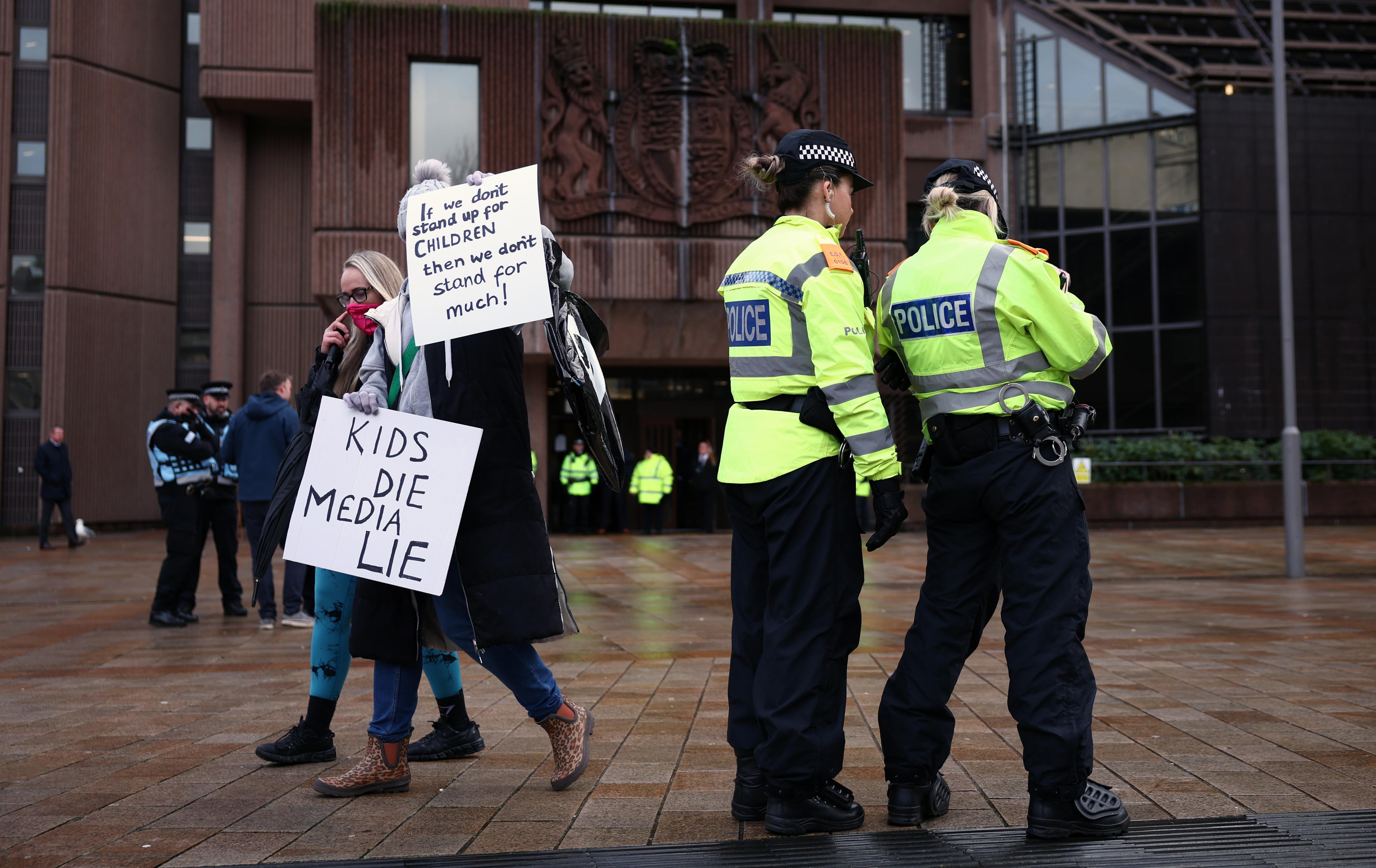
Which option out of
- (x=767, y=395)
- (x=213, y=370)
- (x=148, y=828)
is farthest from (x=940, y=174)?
(x=213, y=370)

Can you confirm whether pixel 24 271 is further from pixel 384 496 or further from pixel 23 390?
pixel 384 496

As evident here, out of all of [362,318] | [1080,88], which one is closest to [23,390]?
[362,318]

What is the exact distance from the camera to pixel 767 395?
11.1 feet

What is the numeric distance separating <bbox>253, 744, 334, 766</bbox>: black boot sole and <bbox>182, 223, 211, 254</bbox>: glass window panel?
72.6ft

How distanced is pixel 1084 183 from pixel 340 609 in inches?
957

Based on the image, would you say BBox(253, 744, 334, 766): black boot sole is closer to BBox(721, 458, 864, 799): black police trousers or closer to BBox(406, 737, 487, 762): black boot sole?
BBox(406, 737, 487, 762): black boot sole

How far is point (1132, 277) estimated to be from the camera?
2509cm

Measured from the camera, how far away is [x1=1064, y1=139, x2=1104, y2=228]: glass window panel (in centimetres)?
2544

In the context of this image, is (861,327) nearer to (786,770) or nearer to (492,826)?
(786,770)

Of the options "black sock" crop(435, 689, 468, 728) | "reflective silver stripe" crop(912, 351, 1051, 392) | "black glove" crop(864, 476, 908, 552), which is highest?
"reflective silver stripe" crop(912, 351, 1051, 392)

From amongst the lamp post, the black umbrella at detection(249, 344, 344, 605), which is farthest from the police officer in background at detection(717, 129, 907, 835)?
the lamp post

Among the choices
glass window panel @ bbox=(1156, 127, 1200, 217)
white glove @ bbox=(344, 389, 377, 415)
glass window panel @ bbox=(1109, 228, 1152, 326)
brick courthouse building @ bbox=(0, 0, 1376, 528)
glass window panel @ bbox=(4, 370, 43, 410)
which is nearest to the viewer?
white glove @ bbox=(344, 389, 377, 415)

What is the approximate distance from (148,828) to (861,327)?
8.21 feet

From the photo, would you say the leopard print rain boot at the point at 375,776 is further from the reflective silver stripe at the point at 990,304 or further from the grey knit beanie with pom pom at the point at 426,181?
the reflective silver stripe at the point at 990,304
